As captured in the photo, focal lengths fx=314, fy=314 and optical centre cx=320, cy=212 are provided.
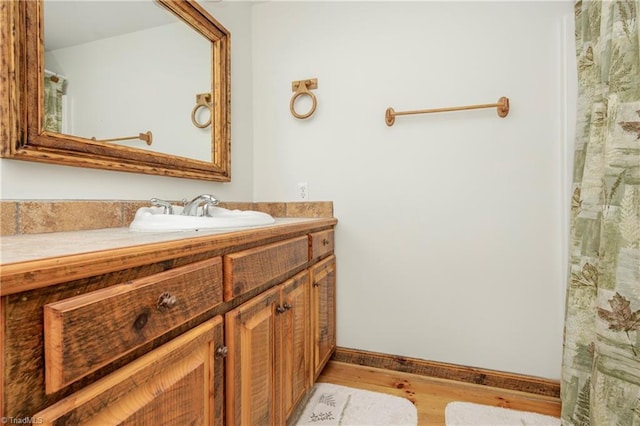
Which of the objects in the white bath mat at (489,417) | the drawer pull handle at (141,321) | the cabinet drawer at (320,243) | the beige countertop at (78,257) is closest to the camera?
the beige countertop at (78,257)

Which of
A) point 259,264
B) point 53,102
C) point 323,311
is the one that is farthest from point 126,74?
point 323,311

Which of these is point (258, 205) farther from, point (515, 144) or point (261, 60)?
point (515, 144)

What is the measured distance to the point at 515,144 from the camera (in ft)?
5.20

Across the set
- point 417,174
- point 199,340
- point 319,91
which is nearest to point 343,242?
point 417,174

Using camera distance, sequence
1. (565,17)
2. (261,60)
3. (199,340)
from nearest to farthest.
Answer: (199,340), (565,17), (261,60)

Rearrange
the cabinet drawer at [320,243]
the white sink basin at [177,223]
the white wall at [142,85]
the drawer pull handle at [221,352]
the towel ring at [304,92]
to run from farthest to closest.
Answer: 1. the towel ring at [304,92]
2. the cabinet drawer at [320,243]
3. the white wall at [142,85]
4. the white sink basin at [177,223]
5. the drawer pull handle at [221,352]

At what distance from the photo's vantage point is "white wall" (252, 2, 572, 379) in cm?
157

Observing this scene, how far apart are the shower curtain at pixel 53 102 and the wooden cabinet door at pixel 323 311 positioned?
3.56 feet

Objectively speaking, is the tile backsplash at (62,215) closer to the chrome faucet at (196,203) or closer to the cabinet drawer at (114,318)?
the chrome faucet at (196,203)

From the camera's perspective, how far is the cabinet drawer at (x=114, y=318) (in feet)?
1.47

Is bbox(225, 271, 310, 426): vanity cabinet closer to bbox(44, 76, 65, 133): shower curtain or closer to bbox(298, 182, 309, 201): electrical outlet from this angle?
bbox(298, 182, 309, 201): electrical outlet

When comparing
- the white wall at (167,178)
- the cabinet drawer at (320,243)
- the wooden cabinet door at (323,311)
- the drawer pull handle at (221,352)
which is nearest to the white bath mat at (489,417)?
the wooden cabinet door at (323,311)

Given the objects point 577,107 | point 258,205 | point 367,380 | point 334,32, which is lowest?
point 367,380

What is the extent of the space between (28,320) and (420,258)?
5.37ft
